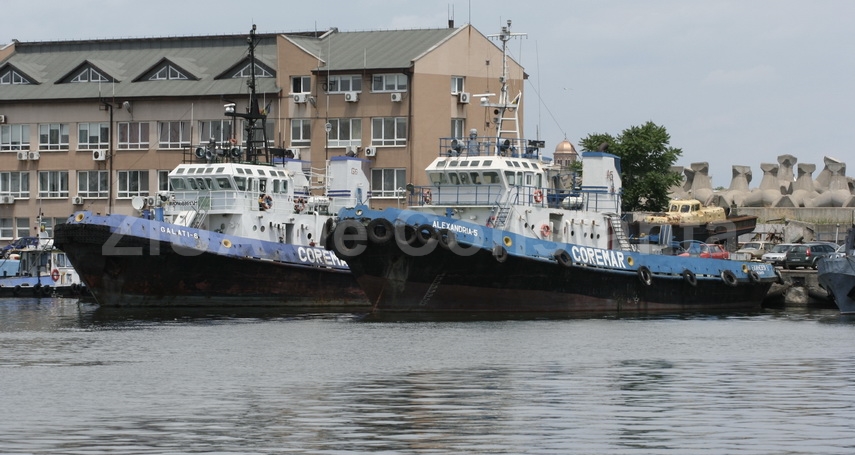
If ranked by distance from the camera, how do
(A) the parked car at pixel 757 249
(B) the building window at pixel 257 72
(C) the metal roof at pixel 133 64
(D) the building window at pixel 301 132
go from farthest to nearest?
(C) the metal roof at pixel 133 64, (B) the building window at pixel 257 72, (D) the building window at pixel 301 132, (A) the parked car at pixel 757 249

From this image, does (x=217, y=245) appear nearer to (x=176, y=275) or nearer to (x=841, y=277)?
(x=176, y=275)

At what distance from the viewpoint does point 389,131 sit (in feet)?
235

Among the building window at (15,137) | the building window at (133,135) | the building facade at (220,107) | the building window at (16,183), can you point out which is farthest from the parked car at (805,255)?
the building window at (15,137)

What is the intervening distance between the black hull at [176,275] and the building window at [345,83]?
72.8ft

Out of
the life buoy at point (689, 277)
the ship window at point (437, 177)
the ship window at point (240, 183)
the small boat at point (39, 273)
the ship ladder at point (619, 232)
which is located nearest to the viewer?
the ship window at point (437, 177)

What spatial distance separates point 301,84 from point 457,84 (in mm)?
7907

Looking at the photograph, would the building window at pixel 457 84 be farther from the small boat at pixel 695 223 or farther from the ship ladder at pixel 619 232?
the ship ladder at pixel 619 232

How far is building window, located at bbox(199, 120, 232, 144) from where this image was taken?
243 ft

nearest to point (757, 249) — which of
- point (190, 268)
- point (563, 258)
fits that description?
point (563, 258)

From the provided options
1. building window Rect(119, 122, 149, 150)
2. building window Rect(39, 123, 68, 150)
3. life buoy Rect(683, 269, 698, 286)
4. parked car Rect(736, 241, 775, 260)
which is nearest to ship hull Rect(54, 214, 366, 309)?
life buoy Rect(683, 269, 698, 286)

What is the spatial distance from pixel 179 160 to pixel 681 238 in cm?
2553

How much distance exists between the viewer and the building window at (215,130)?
7394 centimetres

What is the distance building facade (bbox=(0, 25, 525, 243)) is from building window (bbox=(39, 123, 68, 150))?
52mm

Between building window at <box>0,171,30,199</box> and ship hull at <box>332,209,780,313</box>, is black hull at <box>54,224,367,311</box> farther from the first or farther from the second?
building window at <box>0,171,30,199</box>
